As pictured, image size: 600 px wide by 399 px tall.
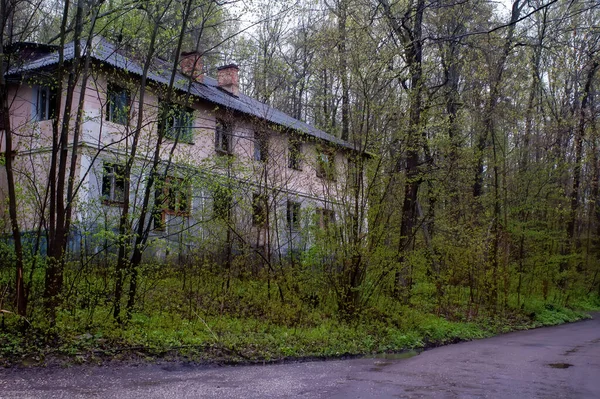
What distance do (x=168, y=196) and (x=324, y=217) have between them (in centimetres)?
387

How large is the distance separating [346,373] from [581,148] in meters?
18.0

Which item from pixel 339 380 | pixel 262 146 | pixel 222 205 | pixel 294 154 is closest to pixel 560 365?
pixel 339 380

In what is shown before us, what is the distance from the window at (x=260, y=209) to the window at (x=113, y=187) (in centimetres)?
347

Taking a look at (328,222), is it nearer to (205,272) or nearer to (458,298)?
(205,272)

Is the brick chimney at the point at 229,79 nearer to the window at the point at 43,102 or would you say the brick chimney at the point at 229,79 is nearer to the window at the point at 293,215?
the window at the point at 43,102

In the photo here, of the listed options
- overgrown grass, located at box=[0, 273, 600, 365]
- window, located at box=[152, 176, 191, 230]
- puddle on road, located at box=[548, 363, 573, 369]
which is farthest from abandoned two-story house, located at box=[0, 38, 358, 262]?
puddle on road, located at box=[548, 363, 573, 369]

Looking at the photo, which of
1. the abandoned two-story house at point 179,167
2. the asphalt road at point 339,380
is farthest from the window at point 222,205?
the asphalt road at point 339,380

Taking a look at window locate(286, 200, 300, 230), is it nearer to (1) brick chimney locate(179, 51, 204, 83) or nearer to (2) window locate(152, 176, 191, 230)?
(2) window locate(152, 176, 191, 230)

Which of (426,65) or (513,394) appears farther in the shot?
(426,65)

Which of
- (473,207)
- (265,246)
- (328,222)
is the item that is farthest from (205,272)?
(473,207)

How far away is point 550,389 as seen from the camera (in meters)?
6.74

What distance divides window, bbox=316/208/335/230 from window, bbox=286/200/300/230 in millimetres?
845

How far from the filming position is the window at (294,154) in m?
13.1

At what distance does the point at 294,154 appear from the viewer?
1325cm
